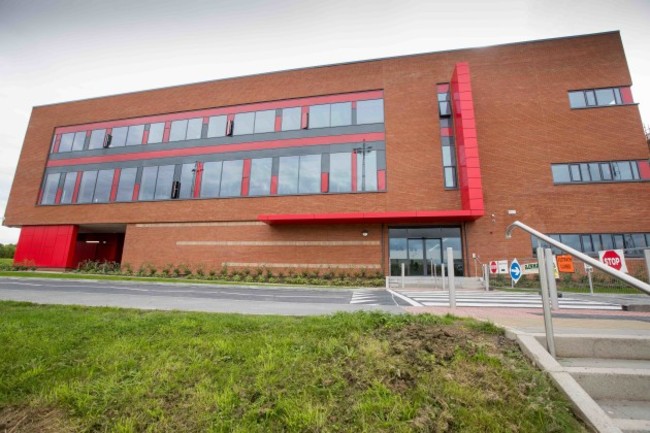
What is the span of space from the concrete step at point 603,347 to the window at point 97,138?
3452cm

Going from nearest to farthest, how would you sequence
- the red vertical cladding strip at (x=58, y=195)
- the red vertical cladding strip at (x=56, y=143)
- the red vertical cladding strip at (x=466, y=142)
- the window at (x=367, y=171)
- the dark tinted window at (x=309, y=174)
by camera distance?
the red vertical cladding strip at (x=466, y=142), the window at (x=367, y=171), the dark tinted window at (x=309, y=174), the red vertical cladding strip at (x=58, y=195), the red vertical cladding strip at (x=56, y=143)

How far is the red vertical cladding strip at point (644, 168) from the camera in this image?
18.9 m

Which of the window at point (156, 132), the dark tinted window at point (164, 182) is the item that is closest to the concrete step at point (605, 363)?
the dark tinted window at point (164, 182)

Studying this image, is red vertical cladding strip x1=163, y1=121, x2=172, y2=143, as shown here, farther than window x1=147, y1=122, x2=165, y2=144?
No

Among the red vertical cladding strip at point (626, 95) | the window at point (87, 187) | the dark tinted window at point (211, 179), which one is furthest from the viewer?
the window at point (87, 187)

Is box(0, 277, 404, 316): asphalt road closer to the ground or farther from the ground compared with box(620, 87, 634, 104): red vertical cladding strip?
closer to the ground

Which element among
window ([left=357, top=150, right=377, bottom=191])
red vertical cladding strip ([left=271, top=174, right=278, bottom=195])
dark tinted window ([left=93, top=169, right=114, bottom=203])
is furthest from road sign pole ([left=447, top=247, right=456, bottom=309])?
dark tinted window ([left=93, top=169, right=114, bottom=203])

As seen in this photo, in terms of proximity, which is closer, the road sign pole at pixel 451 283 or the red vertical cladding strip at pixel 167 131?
the road sign pole at pixel 451 283

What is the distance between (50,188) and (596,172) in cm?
4396

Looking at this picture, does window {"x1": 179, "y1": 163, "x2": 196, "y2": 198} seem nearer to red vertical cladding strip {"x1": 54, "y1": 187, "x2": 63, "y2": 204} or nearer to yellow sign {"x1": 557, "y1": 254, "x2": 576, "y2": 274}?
red vertical cladding strip {"x1": 54, "y1": 187, "x2": 63, "y2": 204}

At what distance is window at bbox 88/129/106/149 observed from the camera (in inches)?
1088

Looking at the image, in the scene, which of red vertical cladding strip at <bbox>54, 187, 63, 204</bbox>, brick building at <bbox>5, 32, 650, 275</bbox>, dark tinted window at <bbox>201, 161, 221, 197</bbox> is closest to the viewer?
brick building at <bbox>5, 32, 650, 275</bbox>

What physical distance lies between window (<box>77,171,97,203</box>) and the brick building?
0.18m

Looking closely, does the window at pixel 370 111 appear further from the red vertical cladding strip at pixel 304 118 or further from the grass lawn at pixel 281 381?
the grass lawn at pixel 281 381
